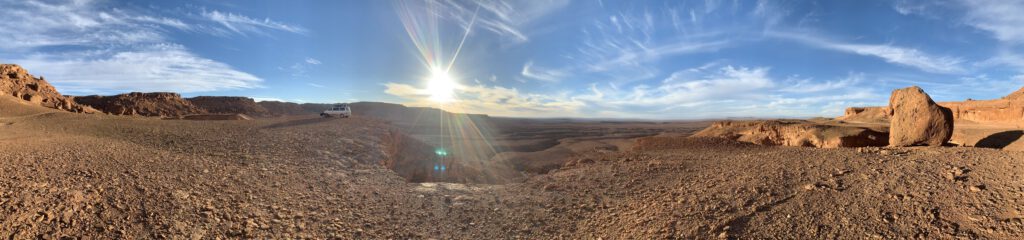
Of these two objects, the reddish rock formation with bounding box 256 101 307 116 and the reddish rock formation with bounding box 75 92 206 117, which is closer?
the reddish rock formation with bounding box 75 92 206 117

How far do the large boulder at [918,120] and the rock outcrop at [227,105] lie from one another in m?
69.4

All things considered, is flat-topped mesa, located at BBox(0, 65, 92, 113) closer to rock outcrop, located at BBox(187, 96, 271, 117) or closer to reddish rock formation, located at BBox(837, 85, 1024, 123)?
rock outcrop, located at BBox(187, 96, 271, 117)

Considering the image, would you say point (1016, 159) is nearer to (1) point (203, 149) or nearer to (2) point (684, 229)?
(2) point (684, 229)

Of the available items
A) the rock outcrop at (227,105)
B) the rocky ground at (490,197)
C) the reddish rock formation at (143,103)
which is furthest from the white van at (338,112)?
the rock outcrop at (227,105)

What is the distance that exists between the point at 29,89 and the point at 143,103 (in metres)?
25.0

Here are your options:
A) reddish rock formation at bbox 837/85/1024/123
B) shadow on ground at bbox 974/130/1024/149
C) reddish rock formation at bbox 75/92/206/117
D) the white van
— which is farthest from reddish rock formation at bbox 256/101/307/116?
shadow on ground at bbox 974/130/1024/149

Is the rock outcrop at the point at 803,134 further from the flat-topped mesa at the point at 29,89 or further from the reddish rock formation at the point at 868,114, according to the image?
the flat-topped mesa at the point at 29,89

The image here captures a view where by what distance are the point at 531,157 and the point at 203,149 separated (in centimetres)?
1334

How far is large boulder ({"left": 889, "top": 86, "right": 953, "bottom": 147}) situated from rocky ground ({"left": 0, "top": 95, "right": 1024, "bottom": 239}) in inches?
132

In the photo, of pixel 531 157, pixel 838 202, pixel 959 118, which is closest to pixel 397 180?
pixel 838 202

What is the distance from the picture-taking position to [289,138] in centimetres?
1362

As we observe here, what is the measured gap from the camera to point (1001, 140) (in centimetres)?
1089

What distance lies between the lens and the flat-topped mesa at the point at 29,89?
2355cm

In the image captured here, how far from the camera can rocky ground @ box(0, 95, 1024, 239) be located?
17.5 ft
